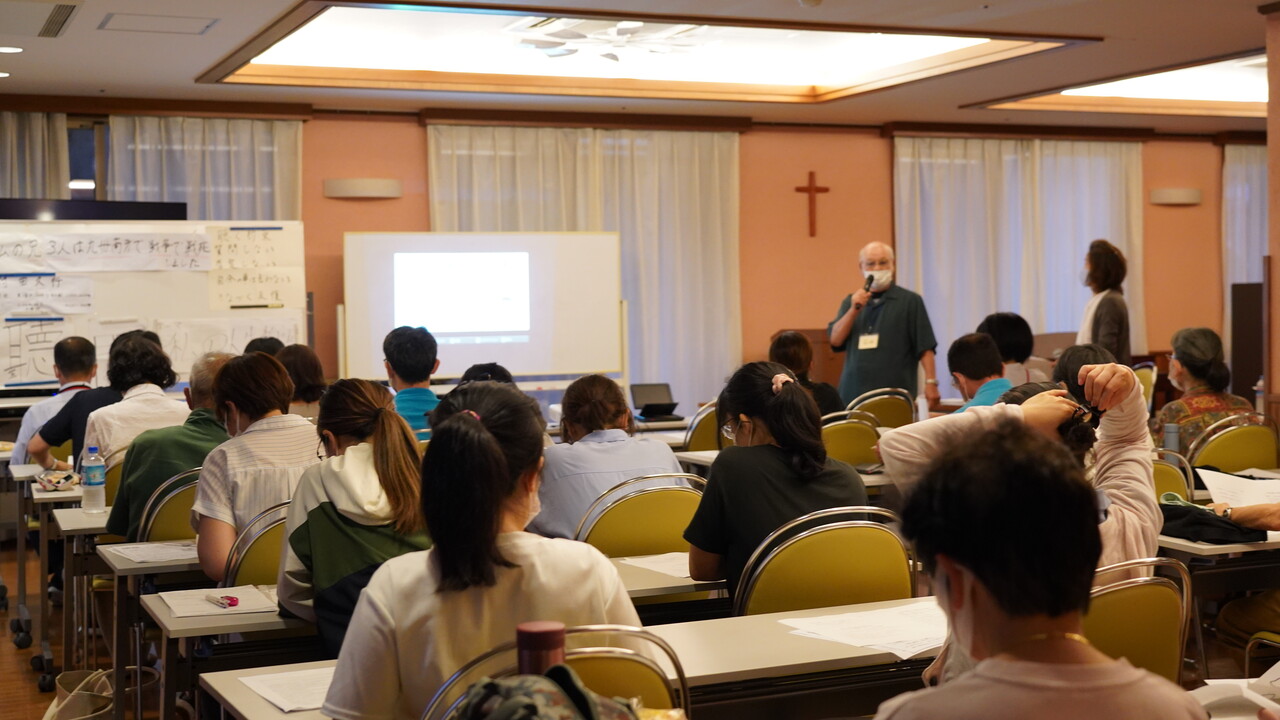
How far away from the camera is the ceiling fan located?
7223mm

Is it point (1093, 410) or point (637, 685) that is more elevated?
point (1093, 410)

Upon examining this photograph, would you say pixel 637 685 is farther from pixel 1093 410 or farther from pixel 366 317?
pixel 366 317

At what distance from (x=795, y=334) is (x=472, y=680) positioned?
4.16m

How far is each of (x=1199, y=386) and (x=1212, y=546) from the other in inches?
85.4

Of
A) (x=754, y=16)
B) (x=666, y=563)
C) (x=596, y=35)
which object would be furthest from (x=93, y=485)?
(x=596, y=35)

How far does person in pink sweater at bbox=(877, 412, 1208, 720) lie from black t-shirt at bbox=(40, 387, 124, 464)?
4.81 metres

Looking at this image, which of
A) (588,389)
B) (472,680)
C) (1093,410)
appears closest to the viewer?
(472,680)

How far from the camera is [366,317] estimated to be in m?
8.61

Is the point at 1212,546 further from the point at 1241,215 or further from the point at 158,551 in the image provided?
the point at 1241,215

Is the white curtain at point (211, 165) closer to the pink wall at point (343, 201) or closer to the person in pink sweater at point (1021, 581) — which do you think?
the pink wall at point (343, 201)

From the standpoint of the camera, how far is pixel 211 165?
8.50 metres

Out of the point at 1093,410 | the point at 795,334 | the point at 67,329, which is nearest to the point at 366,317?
the point at 67,329

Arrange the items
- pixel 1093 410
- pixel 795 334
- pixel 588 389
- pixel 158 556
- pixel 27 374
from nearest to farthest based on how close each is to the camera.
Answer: pixel 1093 410 → pixel 158 556 → pixel 588 389 → pixel 795 334 → pixel 27 374

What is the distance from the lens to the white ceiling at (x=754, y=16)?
20.0ft
